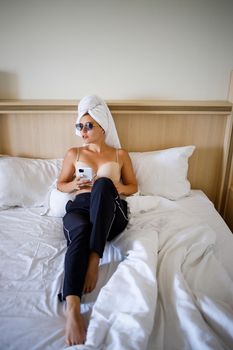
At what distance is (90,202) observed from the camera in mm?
1332

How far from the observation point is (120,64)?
177 centimetres

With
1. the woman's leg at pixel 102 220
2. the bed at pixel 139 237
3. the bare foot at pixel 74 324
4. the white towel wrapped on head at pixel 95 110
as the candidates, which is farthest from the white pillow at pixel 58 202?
the bare foot at pixel 74 324

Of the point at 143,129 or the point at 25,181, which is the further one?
the point at 143,129

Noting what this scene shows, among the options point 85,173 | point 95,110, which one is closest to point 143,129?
point 95,110

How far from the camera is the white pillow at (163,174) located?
69.2 inches

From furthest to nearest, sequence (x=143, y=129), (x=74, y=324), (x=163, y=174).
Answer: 1. (x=143, y=129)
2. (x=163, y=174)
3. (x=74, y=324)

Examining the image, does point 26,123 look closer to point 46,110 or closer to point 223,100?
point 46,110

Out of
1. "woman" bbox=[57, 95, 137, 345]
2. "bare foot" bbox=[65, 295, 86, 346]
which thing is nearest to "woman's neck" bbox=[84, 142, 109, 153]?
"woman" bbox=[57, 95, 137, 345]

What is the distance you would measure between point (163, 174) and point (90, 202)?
63cm

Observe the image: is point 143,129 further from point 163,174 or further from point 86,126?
point 86,126

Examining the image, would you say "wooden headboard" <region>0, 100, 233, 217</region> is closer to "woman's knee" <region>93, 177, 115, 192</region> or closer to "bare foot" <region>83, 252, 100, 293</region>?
"woman's knee" <region>93, 177, 115, 192</region>

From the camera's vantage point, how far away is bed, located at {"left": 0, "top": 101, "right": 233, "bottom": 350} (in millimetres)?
850

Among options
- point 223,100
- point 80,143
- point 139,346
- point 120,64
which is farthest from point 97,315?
point 223,100

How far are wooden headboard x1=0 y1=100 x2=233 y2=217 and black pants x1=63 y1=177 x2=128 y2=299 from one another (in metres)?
0.63
